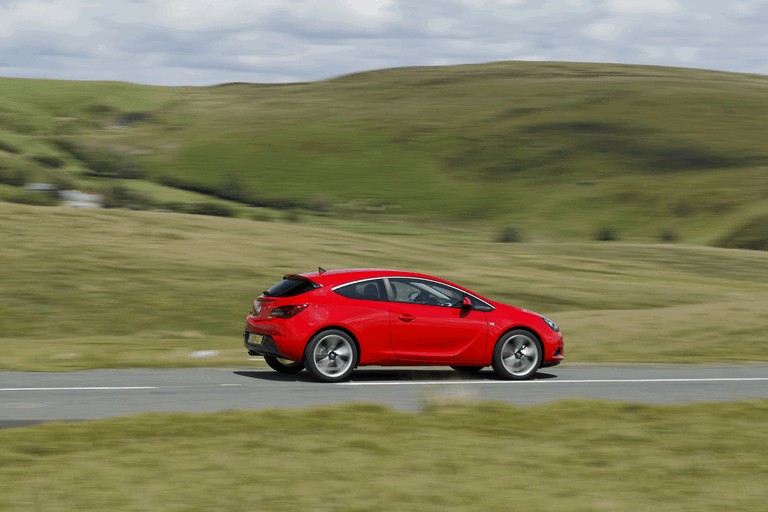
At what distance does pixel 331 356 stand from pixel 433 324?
1373mm

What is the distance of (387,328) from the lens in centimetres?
1371

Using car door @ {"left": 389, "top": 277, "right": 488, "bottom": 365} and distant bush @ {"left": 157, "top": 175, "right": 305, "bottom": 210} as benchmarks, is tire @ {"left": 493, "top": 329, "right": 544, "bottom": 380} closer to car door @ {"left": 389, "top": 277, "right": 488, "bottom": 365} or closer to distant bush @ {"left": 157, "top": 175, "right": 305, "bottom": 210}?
car door @ {"left": 389, "top": 277, "right": 488, "bottom": 365}

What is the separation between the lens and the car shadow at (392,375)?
14.1 m

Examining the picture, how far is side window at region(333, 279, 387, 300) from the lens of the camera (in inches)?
539

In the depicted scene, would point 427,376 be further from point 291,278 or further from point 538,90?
point 538,90

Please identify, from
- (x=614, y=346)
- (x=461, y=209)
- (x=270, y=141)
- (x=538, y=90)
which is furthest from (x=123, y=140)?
(x=614, y=346)

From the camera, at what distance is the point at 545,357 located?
14391mm

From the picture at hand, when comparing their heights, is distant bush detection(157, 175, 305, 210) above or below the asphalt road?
above

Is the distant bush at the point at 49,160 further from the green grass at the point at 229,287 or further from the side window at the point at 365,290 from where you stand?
the side window at the point at 365,290

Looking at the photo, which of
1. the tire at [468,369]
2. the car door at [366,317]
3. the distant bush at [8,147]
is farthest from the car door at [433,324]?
the distant bush at [8,147]

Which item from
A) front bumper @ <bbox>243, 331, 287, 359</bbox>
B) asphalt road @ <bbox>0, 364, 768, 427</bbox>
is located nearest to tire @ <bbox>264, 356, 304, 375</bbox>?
asphalt road @ <bbox>0, 364, 768, 427</bbox>

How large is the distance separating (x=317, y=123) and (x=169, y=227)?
270 feet

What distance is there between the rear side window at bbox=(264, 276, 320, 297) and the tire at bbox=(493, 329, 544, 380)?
2520 millimetres

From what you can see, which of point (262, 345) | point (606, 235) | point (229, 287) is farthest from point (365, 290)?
point (606, 235)
